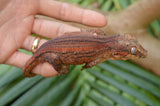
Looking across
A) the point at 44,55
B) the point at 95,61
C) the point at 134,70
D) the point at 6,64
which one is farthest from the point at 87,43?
the point at 6,64

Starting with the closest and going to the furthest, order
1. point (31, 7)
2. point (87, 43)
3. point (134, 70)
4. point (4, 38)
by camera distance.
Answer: point (87, 43) → point (4, 38) → point (31, 7) → point (134, 70)

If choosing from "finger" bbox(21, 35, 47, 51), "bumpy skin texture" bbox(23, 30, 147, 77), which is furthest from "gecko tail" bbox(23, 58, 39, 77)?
"finger" bbox(21, 35, 47, 51)

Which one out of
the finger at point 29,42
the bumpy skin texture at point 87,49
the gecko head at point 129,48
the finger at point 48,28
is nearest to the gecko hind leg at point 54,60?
the bumpy skin texture at point 87,49

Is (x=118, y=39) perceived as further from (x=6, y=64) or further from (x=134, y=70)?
(x=6, y=64)

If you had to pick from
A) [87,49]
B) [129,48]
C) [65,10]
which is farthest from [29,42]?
[129,48]

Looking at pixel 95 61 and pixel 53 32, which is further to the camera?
pixel 53 32

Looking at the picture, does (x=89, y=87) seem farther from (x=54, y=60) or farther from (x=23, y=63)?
(x=23, y=63)

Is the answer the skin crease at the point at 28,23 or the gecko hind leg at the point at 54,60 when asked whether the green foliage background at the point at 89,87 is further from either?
the gecko hind leg at the point at 54,60

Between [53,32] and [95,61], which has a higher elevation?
[53,32]
